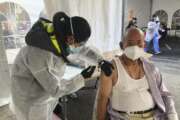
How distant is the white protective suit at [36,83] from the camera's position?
1.11 meters

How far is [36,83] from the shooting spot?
1.18 m

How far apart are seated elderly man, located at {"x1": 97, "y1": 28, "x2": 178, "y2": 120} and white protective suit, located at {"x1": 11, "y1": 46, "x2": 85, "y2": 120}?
0.29 metres

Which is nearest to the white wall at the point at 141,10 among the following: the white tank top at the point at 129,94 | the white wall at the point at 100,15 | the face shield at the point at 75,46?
the white wall at the point at 100,15

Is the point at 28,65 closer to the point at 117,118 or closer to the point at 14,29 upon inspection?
the point at 117,118

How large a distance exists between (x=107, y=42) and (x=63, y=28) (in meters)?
2.45

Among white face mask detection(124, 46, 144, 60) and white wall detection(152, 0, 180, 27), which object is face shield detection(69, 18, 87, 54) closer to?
white face mask detection(124, 46, 144, 60)

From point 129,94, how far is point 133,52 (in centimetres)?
30

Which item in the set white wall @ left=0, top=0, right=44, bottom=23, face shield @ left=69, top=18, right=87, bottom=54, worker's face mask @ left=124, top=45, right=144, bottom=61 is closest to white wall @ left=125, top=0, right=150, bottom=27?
white wall @ left=0, top=0, right=44, bottom=23

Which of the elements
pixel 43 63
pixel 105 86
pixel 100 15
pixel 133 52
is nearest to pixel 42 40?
pixel 43 63

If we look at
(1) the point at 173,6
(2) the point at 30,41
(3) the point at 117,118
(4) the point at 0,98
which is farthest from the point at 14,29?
(1) the point at 173,6

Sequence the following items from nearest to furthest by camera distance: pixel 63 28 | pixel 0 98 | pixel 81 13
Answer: pixel 63 28
pixel 0 98
pixel 81 13

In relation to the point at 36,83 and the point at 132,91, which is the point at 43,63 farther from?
the point at 132,91

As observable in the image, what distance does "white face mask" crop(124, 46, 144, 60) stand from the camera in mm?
1406

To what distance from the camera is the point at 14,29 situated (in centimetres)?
277
